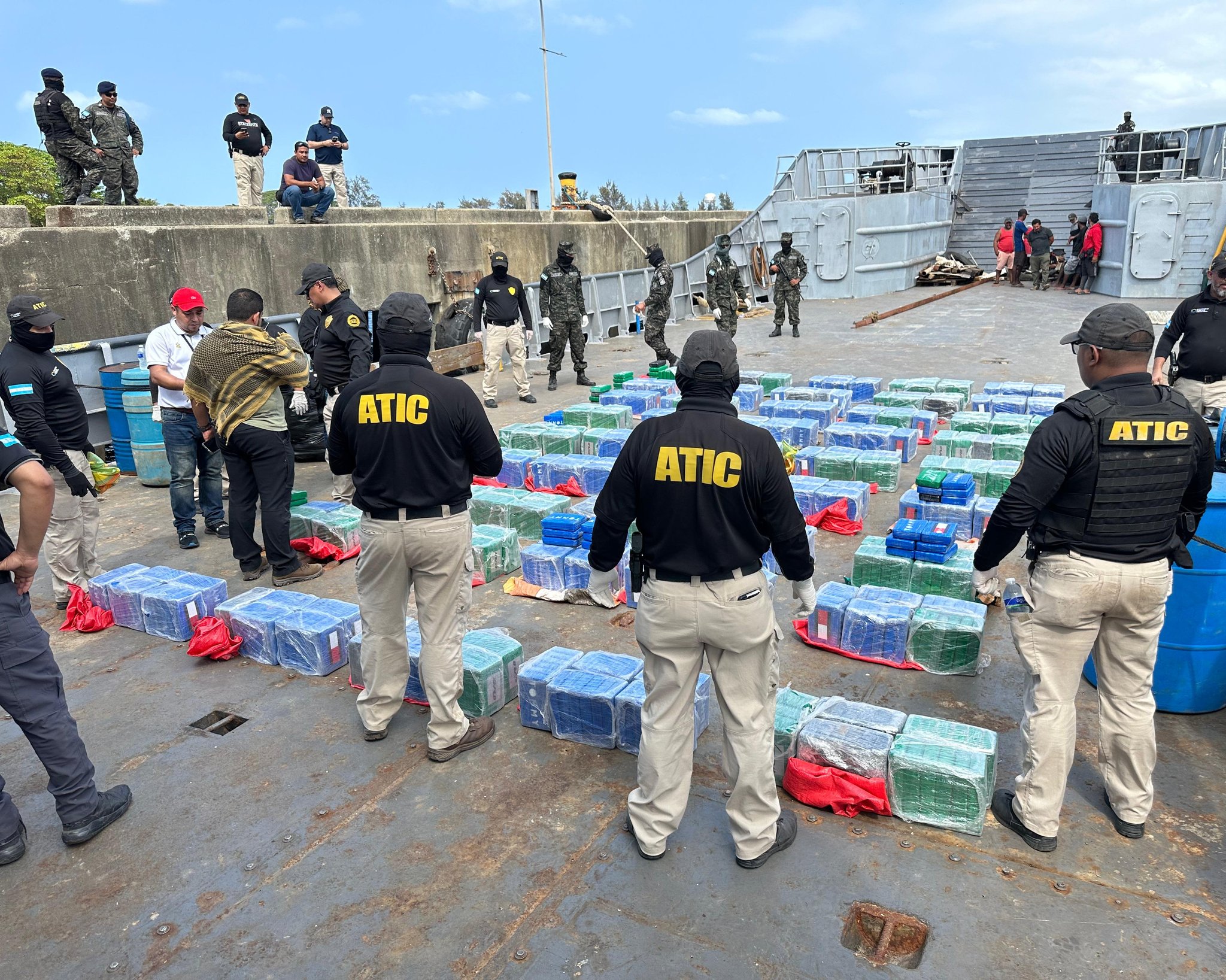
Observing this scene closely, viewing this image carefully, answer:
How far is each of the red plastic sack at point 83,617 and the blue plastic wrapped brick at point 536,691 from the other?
11.7ft

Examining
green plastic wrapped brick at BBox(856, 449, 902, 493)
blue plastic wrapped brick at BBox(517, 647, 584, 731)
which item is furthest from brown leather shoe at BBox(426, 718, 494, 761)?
green plastic wrapped brick at BBox(856, 449, 902, 493)

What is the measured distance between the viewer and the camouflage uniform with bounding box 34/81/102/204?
39.5 feet

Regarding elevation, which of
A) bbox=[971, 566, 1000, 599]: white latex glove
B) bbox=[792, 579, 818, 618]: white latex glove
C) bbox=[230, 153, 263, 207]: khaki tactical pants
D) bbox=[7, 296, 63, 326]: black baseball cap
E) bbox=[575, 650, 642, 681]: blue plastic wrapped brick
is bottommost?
bbox=[971, 566, 1000, 599]: white latex glove

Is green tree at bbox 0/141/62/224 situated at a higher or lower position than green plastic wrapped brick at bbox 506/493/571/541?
higher

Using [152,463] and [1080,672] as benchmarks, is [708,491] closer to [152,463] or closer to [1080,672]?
[1080,672]

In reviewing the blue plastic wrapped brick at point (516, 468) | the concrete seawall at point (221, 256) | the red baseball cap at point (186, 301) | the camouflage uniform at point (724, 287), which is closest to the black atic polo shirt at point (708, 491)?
the red baseball cap at point (186, 301)

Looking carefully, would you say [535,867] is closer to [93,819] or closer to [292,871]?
[292,871]

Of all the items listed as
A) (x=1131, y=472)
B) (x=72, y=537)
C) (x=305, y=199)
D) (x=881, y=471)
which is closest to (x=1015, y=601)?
(x=1131, y=472)

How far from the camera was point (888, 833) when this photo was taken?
382 centimetres

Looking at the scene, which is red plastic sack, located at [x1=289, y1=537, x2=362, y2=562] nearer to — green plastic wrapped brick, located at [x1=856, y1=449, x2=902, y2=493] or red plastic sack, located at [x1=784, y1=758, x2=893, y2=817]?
red plastic sack, located at [x1=784, y1=758, x2=893, y2=817]

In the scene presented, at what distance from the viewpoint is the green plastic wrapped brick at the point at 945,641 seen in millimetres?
5113

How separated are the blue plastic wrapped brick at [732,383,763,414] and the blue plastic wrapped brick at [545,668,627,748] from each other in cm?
733

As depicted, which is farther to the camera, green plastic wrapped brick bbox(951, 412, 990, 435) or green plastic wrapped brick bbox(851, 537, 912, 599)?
green plastic wrapped brick bbox(951, 412, 990, 435)

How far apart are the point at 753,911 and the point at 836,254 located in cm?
2235
